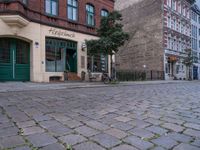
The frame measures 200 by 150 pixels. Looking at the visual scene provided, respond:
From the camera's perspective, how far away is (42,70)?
15688 millimetres

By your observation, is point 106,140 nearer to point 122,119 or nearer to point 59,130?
point 59,130

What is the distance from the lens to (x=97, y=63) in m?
20.8

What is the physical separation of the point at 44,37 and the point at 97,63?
21.6ft

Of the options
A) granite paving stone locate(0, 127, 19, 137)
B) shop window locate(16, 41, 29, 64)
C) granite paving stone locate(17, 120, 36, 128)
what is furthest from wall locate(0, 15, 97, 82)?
granite paving stone locate(0, 127, 19, 137)

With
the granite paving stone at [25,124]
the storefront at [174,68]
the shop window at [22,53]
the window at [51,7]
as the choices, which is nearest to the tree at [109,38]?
the window at [51,7]

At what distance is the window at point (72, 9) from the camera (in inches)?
716

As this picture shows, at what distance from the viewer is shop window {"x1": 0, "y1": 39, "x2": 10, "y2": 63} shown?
1412 cm

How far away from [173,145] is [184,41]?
37160mm

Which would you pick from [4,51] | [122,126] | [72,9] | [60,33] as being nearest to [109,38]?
[60,33]

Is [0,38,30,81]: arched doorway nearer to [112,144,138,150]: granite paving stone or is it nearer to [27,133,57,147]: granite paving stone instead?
[27,133,57,147]: granite paving stone

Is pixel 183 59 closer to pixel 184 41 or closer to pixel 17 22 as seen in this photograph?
pixel 184 41

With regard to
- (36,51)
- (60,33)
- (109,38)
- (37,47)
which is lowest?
(36,51)

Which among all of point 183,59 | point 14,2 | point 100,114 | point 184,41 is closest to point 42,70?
point 14,2

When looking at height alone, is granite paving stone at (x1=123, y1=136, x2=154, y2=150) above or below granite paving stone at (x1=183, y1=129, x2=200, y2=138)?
above
